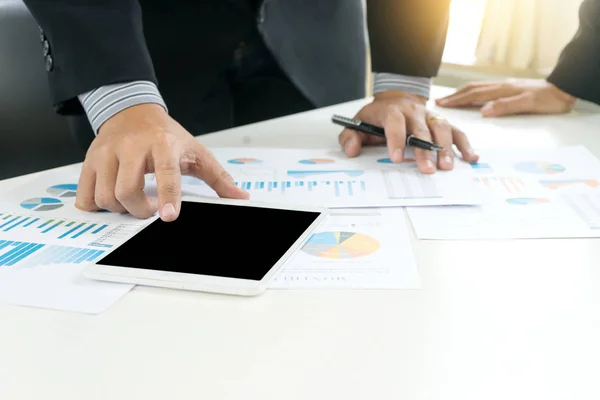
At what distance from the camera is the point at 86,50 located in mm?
765

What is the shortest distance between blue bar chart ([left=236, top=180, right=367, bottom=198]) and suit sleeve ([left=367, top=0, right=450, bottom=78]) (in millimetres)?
368

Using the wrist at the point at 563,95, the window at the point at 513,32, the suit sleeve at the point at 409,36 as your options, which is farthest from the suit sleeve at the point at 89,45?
the window at the point at 513,32

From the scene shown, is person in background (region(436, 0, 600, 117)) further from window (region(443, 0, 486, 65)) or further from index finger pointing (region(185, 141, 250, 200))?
window (region(443, 0, 486, 65))

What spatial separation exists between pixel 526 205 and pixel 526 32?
1.69 meters

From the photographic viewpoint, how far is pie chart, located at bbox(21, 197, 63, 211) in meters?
0.67

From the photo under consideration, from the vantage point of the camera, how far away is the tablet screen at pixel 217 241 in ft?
1.68

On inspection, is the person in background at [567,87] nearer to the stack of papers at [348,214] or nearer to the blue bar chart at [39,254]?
the stack of papers at [348,214]


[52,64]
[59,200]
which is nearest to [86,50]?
[52,64]

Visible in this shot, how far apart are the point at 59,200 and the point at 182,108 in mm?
489

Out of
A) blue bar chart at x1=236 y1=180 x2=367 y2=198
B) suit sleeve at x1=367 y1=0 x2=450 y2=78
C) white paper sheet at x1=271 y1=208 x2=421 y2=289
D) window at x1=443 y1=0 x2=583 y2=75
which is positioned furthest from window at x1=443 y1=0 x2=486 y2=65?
white paper sheet at x1=271 y1=208 x2=421 y2=289

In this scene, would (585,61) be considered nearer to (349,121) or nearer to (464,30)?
(349,121)

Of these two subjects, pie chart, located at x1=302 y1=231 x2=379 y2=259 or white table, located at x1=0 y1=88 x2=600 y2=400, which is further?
pie chart, located at x1=302 y1=231 x2=379 y2=259

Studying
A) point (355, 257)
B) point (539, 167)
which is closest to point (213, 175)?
point (355, 257)

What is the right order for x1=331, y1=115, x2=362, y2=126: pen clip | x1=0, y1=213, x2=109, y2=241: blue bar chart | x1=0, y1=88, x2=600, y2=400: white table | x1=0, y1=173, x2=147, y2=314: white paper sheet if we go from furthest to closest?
x1=331, y1=115, x2=362, y2=126: pen clip < x1=0, y1=213, x2=109, y2=241: blue bar chart < x1=0, y1=173, x2=147, y2=314: white paper sheet < x1=0, y1=88, x2=600, y2=400: white table
